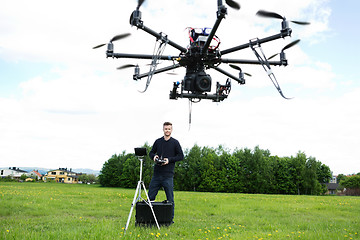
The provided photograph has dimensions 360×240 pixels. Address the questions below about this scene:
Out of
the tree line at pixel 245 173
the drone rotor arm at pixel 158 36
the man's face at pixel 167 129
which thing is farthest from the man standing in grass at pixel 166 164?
the tree line at pixel 245 173

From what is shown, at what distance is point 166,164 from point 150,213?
1.14m

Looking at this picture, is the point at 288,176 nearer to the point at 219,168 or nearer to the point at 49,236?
the point at 219,168

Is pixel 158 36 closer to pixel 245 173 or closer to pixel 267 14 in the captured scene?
pixel 267 14

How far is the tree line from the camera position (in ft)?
185

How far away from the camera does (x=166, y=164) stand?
6312 mm

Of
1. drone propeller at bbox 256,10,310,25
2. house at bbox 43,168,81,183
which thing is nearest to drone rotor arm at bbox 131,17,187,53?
drone propeller at bbox 256,10,310,25

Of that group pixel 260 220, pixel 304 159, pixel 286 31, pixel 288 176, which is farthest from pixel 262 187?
pixel 286 31

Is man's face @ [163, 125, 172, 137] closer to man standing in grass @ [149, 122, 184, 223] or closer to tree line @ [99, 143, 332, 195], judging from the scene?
man standing in grass @ [149, 122, 184, 223]

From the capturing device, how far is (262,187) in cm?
5581

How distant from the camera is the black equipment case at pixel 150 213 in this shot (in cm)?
586

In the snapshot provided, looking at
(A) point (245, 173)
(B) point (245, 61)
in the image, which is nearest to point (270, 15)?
(B) point (245, 61)

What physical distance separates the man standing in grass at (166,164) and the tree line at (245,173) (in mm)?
48884

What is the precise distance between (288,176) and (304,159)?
5592mm

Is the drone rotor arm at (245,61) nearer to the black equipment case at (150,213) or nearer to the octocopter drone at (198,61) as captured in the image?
the octocopter drone at (198,61)
